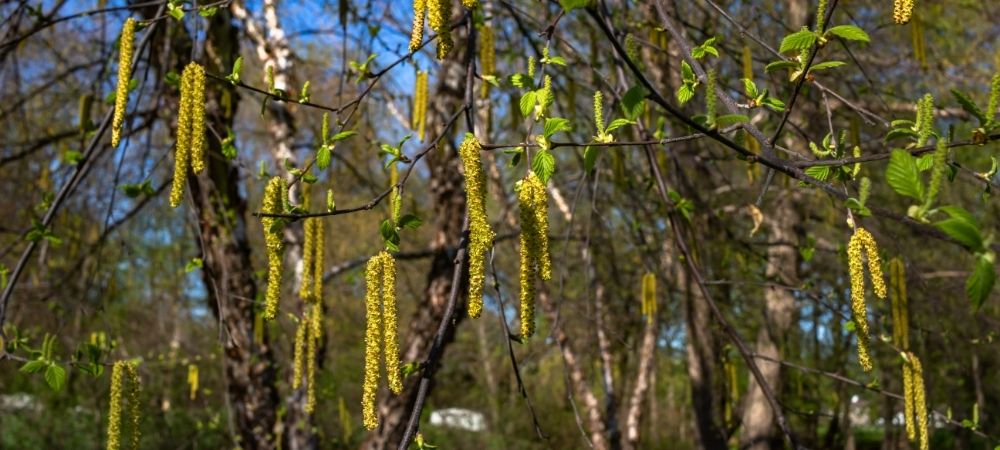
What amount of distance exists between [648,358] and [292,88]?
11.6 feet

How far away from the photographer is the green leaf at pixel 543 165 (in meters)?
1.59

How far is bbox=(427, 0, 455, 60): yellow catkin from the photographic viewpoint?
5.22 feet

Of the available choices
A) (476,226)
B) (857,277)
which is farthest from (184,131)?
(857,277)

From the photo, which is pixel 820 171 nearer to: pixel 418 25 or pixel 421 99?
pixel 418 25

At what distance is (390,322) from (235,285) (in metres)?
3.22

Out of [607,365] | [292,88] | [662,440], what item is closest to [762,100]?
[292,88]

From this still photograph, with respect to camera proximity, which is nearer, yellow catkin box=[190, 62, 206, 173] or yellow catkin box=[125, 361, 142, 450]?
yellow catkin box=[190, 62, 206, 173]

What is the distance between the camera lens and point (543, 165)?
1.60m

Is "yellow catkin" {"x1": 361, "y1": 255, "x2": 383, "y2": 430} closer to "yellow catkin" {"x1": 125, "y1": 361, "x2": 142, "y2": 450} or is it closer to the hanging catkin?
the hanging catkin

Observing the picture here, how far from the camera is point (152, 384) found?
34.8 feet

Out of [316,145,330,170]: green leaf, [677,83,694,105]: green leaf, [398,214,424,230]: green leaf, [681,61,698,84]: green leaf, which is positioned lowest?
[398,214,424,230]: green leaf

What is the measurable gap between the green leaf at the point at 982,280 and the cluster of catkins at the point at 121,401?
187 cm

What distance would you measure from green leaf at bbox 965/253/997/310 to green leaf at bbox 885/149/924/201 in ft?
A: 0.34

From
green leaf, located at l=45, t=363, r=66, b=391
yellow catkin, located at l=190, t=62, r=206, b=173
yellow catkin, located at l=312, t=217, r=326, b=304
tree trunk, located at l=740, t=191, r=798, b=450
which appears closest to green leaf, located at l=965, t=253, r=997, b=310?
yellow catkin, located at l=190, t=62, r=206, b=173
